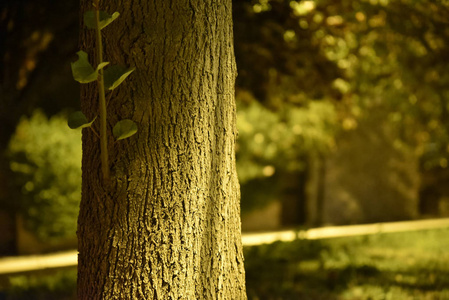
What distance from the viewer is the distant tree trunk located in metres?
2.39

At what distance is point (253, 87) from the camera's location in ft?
20.5

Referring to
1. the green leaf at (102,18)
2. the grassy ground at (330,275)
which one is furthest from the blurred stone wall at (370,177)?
the green leaf at (102,18)

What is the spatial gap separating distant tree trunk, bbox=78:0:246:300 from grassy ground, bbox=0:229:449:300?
2677 millimetres

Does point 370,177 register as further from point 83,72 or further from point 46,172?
point 83,72

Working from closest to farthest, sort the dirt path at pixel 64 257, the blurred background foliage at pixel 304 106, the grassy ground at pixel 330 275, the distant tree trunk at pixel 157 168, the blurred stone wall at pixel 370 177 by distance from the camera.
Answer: the distant tree trunk at pixel 157 168 → the grassy ground at pixel 330 275 → the blurred background foliage at pixel 304 106 → the dirt path at pixel 64 257 → the blurred stone wall at pixel 370 177

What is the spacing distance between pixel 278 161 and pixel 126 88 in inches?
424

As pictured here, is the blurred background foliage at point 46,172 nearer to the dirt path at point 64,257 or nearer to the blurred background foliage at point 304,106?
the blurred background foliage at point 304,106

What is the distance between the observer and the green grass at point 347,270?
546cm

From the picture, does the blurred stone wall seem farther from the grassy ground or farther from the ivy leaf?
the ivy leaf

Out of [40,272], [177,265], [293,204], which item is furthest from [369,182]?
[177,265]

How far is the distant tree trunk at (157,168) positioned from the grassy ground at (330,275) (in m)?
2.68

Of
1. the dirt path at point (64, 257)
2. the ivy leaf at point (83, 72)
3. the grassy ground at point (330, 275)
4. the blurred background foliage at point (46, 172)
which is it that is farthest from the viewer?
the blurred background foliage at point (46, 172)

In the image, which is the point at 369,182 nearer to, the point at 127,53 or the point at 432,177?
the point at 432,177

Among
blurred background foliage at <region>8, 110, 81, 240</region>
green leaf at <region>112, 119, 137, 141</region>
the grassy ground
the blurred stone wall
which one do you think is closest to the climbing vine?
Answer: green leaf at <region>112, 119, 137, 141</region>
